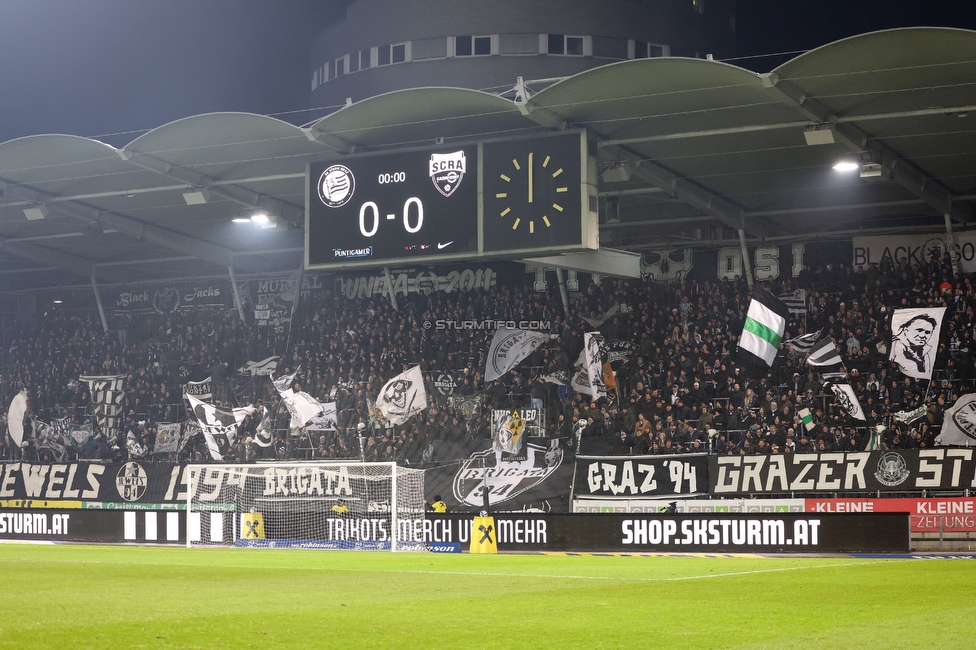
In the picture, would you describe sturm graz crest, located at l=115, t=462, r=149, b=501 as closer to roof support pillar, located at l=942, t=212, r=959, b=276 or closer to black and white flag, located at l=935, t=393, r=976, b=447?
black and white flag, located at l=935, t=393, r=976, b=447

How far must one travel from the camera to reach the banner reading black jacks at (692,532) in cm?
2459

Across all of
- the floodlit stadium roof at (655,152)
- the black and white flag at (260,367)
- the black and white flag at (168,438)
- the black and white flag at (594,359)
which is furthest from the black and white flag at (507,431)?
the black and white flag at (168,438)

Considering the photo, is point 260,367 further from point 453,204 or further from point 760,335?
point 453,204

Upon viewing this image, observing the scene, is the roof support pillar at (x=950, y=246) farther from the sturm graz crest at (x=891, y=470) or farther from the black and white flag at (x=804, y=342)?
the sturm graz crest at (x=891, y=470)

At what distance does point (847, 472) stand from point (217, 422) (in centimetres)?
2051

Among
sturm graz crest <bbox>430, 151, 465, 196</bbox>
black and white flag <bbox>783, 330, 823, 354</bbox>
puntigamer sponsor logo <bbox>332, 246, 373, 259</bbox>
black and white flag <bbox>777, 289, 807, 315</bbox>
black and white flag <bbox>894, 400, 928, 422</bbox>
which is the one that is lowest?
black and white flag <bbox>894, 400, 928, 422</bbox>

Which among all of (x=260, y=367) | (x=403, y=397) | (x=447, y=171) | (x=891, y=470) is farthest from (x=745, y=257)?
(x=260, y=367)

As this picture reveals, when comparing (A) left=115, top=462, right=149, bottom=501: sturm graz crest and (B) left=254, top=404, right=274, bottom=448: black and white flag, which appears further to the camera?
(B) left=254, top=404, right=274, bottom=448: black and white flag

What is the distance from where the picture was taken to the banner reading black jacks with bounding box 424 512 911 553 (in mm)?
24594

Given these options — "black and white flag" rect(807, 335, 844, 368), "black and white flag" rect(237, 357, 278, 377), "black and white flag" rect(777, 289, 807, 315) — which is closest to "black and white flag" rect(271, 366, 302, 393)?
"black and white flag" rect(237, 357, 278, 377)

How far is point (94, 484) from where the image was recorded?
37156 millimetres

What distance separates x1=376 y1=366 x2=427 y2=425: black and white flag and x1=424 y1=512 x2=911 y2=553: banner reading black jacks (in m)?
7.83

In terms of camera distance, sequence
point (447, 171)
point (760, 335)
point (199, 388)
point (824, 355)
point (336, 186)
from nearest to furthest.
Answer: point (447, 171) < point (336, 186) < point (824, 355) < point (760, 335) < point (199, 388)

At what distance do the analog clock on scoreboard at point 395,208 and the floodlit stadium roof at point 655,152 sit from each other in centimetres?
139
